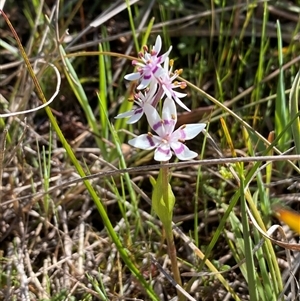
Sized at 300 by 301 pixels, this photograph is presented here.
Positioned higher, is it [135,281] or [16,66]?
[16,66]

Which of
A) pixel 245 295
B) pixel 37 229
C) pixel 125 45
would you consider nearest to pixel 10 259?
pixel 37 229

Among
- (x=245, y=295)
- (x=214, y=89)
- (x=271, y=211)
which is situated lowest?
(x=245, y=295)

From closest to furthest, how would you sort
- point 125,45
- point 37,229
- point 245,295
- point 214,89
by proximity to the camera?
point 245,295 < point 37,229 < point 214,89 < point 125,45

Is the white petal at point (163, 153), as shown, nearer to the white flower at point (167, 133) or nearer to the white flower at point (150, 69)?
the white flower at point (167, 133)

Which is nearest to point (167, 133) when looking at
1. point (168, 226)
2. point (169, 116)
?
point (169, 116)

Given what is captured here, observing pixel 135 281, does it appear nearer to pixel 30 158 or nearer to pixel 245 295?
pixel 245 295

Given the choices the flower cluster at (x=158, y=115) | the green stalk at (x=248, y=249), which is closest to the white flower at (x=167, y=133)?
the flower cluster at (x=158, y=115)

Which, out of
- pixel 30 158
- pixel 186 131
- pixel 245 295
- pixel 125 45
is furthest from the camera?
pixel 125 45

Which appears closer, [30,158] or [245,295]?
[245,295]
